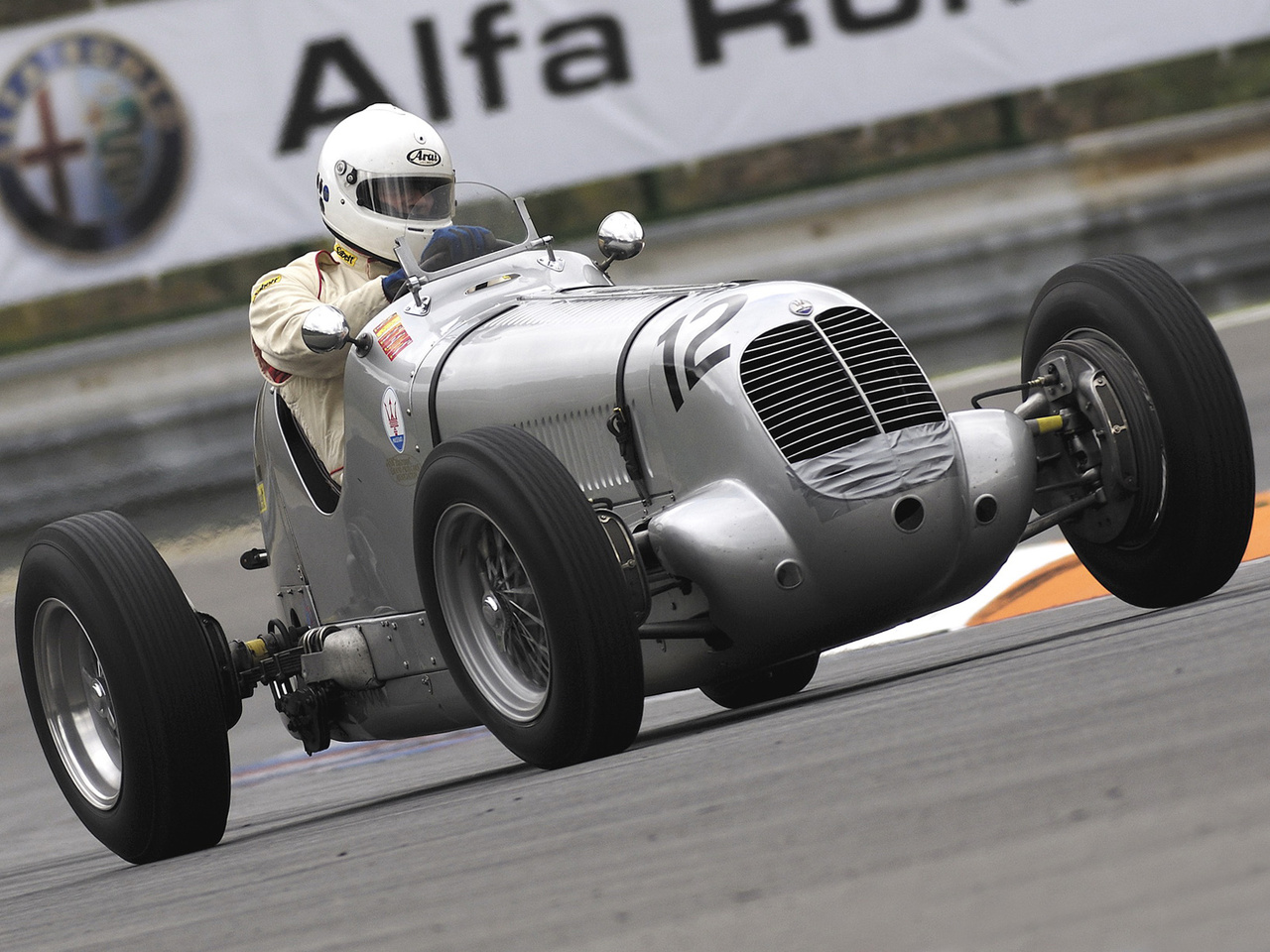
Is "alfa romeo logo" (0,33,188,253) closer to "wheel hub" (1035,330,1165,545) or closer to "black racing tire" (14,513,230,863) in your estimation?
"black racing tire" (14,513,230,863)

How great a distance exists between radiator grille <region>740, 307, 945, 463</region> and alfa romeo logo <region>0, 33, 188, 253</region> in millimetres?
6287

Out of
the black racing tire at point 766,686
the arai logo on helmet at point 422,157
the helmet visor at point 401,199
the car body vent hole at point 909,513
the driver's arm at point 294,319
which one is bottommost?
the black racing tire at point 766,686

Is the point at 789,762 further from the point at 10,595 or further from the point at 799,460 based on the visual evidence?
the point at 10,595

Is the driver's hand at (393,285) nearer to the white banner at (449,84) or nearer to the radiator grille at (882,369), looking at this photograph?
the radiator grille at (882,369)

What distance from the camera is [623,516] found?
4.92 metres

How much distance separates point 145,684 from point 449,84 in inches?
237

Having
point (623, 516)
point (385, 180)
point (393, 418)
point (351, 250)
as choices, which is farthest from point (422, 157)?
point (623, 516)

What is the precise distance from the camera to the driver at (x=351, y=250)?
5.95 metres

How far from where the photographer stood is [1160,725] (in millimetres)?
3203

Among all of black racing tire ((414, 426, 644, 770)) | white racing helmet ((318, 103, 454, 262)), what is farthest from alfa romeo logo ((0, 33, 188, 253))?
black racing tire ((414, 426, 644, 770))

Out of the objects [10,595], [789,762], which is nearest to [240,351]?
[10,595]

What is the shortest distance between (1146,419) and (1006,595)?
2268 millimetres

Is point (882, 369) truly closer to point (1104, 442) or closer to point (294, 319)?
point (1104, 442)

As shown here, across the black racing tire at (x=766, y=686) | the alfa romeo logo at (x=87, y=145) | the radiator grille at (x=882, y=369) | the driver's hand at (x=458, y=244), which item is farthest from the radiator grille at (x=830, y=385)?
the alfa romeo logo at (x=87, y=145)
